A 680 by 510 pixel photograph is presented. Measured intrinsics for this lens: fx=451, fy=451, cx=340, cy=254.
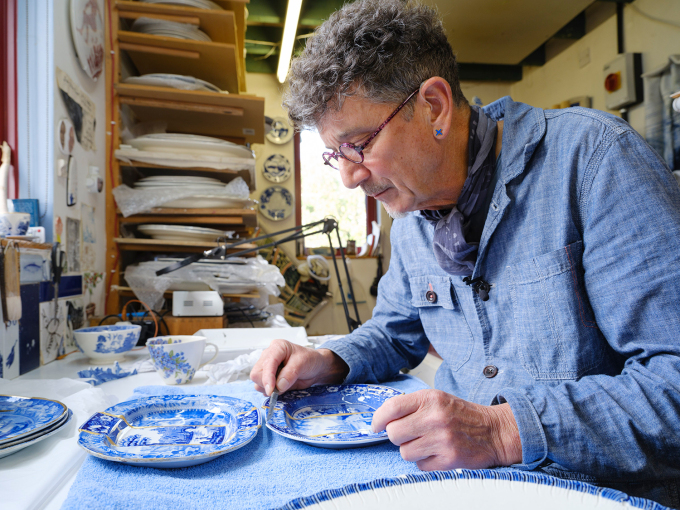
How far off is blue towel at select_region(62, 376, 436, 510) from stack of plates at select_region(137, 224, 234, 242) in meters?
1.44

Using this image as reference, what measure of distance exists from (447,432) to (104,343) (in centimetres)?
107

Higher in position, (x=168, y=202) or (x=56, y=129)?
(x=56, y=129)

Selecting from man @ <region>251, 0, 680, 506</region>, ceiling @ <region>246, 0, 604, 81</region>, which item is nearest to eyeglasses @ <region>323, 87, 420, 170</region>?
man @ <region>251, 0, 680, 506</region>

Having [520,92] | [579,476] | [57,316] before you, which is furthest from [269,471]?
[520,92]

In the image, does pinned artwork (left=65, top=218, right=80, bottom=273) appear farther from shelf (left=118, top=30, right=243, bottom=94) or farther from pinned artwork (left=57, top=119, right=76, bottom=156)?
shelf (left=118, top=30, right=243, bottom=94)

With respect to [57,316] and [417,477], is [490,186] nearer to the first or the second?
[417,477]

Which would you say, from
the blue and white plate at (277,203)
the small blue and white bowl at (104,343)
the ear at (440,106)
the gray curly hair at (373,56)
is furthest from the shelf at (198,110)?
the blue and white plate at (277,203)

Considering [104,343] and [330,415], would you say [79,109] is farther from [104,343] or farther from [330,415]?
[330,415]

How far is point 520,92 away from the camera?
5.05 metres

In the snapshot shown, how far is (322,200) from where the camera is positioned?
5383mm

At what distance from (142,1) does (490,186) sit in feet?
6.16

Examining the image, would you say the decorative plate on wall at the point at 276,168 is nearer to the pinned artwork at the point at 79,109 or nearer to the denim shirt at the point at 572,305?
the pinned artwork at the point at 79,109

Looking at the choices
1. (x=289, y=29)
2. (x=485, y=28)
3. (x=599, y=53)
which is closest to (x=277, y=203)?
(x=289, y=29)

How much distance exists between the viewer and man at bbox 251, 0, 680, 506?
620 millimetres
